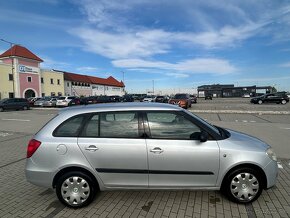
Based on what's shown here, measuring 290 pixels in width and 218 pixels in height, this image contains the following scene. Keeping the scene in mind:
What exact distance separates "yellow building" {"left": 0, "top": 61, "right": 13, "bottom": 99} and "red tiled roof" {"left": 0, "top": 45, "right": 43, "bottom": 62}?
3434mm

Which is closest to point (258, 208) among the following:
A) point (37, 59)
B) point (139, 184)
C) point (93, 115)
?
point (139, 184)

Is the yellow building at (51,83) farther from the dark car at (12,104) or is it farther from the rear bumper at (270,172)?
the rear bumper at (270,172)

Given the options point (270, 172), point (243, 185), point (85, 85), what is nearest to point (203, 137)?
point (243, 185)

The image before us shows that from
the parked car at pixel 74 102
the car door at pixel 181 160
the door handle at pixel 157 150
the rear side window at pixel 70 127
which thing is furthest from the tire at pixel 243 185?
the parked car at pixel 74 102

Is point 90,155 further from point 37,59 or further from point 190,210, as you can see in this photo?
point 37,59

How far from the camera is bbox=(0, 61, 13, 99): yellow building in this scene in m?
42.1

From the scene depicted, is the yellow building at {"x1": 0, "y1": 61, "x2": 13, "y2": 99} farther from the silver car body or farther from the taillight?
the silver car body

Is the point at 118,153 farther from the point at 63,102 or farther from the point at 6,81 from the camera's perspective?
the point at 6,81

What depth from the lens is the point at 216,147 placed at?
349 cm

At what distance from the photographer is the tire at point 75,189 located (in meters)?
3.59

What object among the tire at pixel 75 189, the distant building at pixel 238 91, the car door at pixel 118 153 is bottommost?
the tire at pixel 75 189

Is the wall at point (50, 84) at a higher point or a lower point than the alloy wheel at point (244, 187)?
higher

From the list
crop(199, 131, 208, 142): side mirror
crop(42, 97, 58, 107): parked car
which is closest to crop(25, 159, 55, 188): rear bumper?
crop(199, 131, 208, 142): side mirror

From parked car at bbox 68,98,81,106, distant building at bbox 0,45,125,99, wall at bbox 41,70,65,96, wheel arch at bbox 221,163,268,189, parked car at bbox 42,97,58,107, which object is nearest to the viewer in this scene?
wheel arch at bbox 221,163,268,189
